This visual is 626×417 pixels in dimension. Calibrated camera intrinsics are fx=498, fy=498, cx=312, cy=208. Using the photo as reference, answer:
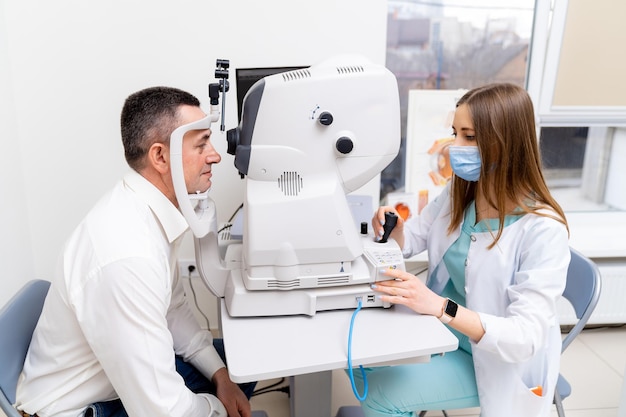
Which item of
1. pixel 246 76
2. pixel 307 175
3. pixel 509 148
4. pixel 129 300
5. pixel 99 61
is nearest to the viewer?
pixel 129 300

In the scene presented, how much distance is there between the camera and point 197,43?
2.05m

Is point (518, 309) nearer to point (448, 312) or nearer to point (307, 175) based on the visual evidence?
point (448, 312)

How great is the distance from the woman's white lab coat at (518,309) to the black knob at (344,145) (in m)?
0.47

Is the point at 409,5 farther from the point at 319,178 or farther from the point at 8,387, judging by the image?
the point at 8,387

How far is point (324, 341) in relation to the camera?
103cm

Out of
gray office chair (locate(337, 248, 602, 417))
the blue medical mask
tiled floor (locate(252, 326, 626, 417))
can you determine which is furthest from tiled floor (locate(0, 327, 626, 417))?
the blue medical mask

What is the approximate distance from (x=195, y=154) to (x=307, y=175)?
11.1 inches

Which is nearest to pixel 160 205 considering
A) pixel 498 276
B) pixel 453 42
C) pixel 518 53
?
pixel 498 276

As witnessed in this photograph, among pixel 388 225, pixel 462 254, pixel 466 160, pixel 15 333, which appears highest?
pixel 466 160

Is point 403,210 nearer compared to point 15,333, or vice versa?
point 15,333

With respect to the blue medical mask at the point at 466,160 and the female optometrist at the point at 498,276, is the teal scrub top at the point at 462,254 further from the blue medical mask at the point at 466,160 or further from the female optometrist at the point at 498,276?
the blue medical mask at the point at 466,160

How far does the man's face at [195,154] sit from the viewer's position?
1.14 meters

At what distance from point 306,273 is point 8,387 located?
670 millimetres

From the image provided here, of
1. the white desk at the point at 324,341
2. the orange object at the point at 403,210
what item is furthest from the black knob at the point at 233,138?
the orange object at the point at 403,210
